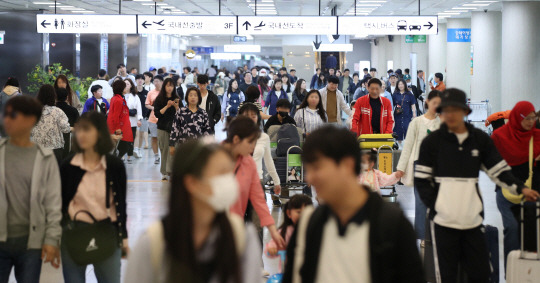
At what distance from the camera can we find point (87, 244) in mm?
3932

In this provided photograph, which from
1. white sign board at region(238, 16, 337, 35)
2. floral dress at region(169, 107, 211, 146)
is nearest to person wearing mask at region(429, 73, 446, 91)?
white sign board at region(238, 16, 337, 35)

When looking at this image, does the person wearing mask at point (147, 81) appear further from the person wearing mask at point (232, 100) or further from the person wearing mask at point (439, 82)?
the person wearing mask at point (439, 82)

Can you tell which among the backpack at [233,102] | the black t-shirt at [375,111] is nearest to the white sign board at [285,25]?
the backpack at [233,102]

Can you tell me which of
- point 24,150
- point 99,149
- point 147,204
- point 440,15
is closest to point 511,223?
point 99,149

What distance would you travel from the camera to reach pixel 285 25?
52.7ft

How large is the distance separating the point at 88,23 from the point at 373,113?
9.03m

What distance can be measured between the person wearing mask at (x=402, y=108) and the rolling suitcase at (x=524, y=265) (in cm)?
1046

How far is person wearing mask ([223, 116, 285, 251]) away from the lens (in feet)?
14.7

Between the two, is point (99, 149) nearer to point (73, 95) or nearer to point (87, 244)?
point (87, 244)

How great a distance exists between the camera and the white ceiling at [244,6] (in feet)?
63.2

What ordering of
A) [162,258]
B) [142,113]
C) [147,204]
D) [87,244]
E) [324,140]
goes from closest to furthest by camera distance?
1. [162,258]
2. [324,140]
3. [87,244]
4. [147,204]
5. [142,113]

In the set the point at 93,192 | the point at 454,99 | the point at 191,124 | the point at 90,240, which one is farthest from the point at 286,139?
the point at 90,240

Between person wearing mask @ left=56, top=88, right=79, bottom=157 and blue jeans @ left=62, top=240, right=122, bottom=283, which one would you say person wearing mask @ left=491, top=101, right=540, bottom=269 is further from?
person wearing mask @ left=56, top=88, right=79, bottom=157

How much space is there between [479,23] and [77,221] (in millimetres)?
19458
